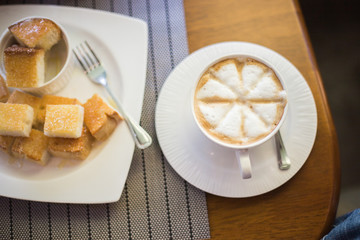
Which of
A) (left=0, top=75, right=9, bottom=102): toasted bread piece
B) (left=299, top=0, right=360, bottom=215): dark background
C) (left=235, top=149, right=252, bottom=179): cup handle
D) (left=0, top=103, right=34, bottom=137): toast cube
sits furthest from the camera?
(left=299, top=0, right=360, bottom=215): dark background

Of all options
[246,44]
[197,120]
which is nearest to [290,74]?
[246,44]

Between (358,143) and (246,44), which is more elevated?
(246,44)

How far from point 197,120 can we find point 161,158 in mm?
239

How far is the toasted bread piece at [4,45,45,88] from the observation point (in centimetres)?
111

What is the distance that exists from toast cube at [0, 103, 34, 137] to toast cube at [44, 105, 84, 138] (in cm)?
7

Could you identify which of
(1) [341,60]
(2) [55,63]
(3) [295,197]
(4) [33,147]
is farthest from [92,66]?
(1) [341,60]

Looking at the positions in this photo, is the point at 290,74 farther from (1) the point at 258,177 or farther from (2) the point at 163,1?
(2) the point at 163,1

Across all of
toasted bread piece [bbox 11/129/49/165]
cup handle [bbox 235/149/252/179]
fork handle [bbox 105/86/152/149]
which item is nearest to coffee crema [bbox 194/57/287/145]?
cup handle [bbox 235/149/252/179]

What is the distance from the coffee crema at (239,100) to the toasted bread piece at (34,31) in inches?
22.4

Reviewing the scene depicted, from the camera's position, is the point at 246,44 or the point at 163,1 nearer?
the point at 246,44

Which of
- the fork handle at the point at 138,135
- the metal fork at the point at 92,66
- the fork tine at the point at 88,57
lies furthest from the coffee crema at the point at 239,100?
the fork tine at the point at 88,57

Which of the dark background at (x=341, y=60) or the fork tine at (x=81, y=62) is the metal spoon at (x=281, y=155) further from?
the dark background at (x=341, y=60)

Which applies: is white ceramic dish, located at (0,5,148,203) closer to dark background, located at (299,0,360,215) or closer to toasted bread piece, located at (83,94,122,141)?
toasted bread piece, located at (83,94,122,141)

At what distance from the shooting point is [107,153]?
112cm
